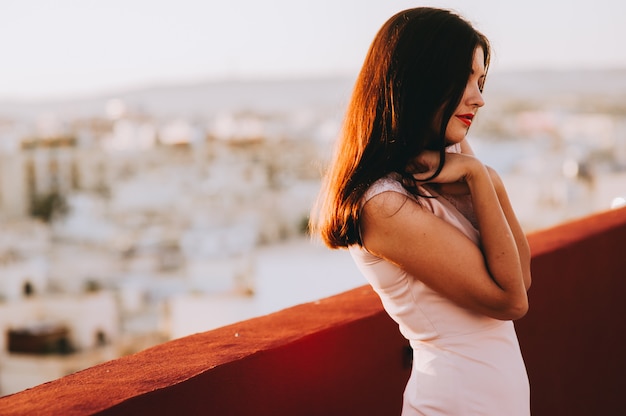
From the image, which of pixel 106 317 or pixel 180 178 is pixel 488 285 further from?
pixel 180 178

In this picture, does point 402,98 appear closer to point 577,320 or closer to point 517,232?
point 517,232

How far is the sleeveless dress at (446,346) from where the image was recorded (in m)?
1.14

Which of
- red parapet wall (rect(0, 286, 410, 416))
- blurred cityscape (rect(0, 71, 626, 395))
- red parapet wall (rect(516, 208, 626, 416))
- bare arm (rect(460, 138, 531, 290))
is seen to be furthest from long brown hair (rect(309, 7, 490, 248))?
blurred cityscape (rect(0, 71, 626, 395))

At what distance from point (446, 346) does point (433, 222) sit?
0.21 m

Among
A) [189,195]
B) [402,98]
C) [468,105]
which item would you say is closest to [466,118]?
[468,105]

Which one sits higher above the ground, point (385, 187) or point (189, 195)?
point (385, 187)

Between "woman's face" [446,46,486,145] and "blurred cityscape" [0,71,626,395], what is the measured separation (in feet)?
62.1

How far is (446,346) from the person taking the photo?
1.15 metres

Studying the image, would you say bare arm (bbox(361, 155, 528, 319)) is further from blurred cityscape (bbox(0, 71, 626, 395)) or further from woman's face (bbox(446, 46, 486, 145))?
blurred cityscape (bbox(0, 71, 626, 395))

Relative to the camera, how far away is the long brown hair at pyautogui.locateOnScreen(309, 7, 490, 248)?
3.73 ft

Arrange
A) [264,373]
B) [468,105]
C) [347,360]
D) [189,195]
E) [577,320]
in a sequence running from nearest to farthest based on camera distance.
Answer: [468,105] < [264,373] < [347,360] < [577,320] < [189,195]

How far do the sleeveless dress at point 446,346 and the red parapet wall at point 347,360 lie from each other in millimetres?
289

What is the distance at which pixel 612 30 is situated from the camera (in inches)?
1410

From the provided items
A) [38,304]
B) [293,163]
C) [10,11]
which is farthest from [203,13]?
[38,304]
